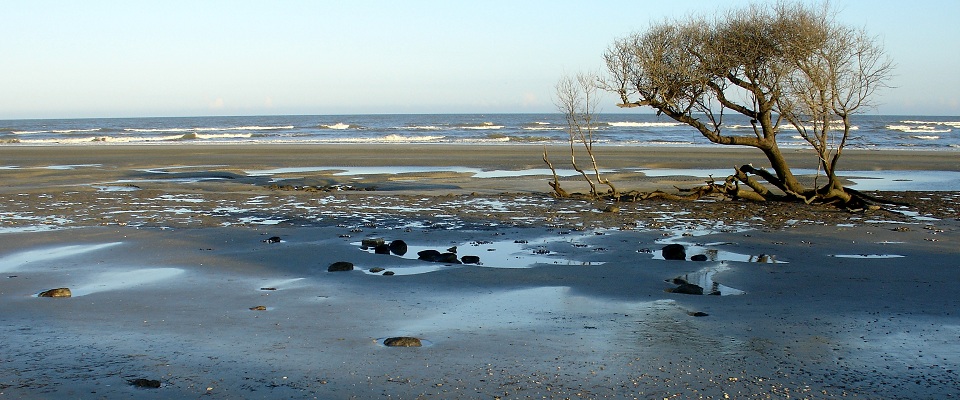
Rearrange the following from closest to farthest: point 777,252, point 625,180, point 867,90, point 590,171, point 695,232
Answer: point 777,252 < point 695,232 < point 867,90 < point 625,180 < point 590,171

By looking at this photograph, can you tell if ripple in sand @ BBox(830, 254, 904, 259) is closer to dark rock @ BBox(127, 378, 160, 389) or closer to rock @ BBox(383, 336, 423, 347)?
rock @ BBox(383, 336, 423, 347)

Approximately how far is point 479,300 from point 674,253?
142 inches

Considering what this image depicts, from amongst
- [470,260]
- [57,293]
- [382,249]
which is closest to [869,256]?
[470,260]

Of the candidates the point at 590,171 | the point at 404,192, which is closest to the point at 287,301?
the point at 404,192

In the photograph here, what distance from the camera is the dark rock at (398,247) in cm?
1177

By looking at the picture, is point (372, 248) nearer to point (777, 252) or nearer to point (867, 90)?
point (777, 252)

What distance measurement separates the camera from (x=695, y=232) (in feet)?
46.1

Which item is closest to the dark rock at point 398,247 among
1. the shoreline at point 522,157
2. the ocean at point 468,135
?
the shoreline at point 522,157

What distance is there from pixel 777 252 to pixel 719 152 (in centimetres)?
2937

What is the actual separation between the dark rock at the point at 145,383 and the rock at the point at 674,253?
702cm

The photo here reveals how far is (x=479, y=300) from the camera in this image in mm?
8711

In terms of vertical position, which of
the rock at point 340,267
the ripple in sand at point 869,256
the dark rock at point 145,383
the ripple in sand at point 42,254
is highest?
the dark rock at point 145,383

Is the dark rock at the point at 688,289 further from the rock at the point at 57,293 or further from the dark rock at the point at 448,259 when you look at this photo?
the rock at the point at 57,293

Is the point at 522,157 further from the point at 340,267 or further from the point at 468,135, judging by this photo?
the point at 468,135
